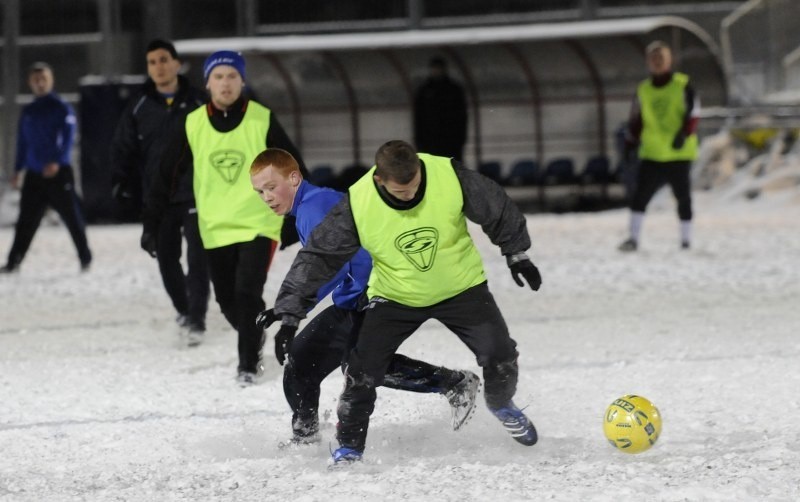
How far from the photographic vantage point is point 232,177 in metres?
6.03

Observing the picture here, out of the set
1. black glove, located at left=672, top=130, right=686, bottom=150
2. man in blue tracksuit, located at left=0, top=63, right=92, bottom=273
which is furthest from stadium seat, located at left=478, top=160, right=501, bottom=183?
man in blue tracksuit, located at left=0, top=63, right=92, bottom=273

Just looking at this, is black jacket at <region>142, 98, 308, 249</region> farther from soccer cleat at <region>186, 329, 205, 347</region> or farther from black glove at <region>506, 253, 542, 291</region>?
black glove at <region>506, 253, 542, 291</region>

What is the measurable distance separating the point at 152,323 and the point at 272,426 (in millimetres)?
3063

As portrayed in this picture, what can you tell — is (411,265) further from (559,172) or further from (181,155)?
(559,172)

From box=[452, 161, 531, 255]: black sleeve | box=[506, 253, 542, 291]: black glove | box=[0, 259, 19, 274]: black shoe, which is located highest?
box=[452, 161, 531, 255]: black sleeve

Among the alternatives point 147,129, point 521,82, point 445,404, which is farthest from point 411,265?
point 521,82

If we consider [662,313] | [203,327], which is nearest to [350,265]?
[203,327]

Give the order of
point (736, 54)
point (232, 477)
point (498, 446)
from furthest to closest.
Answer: point (736, 54) → point (498, 446) → point (232, 477)

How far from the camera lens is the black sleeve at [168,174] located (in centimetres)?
622

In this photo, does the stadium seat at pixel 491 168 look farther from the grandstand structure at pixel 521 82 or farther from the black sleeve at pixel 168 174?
the black sleeve at pixel 168 174

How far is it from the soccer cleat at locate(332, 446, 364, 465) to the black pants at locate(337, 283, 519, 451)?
2cm

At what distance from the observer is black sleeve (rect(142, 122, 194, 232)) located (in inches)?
245

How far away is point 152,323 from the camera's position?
8094 millimetres

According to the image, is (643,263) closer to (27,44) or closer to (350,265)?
(350,265)
